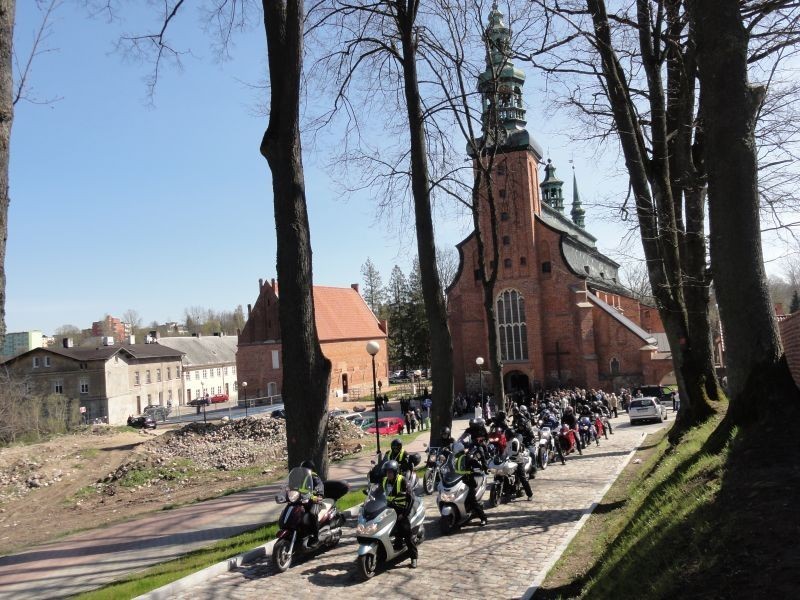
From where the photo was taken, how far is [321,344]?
171 feet

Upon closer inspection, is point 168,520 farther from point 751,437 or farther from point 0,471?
point 0,471

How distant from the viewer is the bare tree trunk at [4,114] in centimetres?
399

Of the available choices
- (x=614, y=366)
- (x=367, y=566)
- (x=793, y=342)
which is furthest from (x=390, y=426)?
(x=793, y=342)

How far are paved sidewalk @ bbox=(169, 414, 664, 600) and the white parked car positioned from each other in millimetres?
16447

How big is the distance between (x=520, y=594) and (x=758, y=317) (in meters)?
3.92

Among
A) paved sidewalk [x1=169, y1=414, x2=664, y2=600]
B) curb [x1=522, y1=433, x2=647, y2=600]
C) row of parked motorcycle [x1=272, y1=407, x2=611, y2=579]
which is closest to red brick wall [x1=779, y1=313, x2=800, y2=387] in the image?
curb [x1=522, y1=433, x2=647, y2=600]

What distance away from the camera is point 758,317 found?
22.2ft

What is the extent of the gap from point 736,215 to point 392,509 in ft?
18.0

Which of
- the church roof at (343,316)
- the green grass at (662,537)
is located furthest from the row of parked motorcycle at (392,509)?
the church roof at (343,316)

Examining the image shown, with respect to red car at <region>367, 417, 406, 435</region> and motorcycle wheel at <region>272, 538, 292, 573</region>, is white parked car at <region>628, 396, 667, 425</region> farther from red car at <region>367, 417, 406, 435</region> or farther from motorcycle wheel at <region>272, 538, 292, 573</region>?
motorcycle wheel at <region>272, 538, 292, 573</region>

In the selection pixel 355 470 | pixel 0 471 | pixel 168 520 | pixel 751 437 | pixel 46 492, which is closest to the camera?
pixel 751 437

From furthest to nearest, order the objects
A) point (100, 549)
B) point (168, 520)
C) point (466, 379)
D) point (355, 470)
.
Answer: point (466, 379), point (355, 470), point (168, 520), point (100, 549)

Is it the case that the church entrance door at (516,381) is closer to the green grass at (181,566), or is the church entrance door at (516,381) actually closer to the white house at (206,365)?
the green grass at (181,566)

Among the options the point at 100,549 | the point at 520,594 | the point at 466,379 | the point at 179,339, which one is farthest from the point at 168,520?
the point at 179,339
